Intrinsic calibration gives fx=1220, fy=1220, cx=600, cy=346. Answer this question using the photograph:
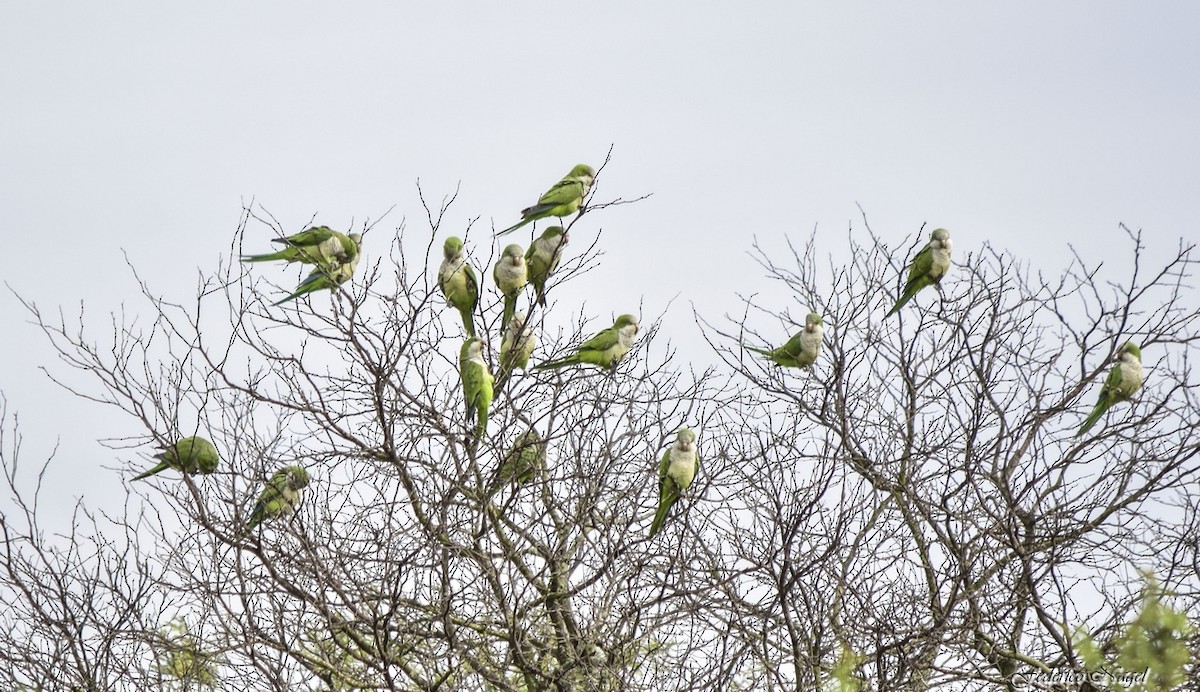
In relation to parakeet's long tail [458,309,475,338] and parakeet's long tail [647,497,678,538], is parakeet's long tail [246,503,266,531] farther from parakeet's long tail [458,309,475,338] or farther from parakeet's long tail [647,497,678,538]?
parakeet's long tail [647,497,678,538]

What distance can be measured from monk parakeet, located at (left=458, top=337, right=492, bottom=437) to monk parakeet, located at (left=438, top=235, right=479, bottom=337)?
3.03 ft

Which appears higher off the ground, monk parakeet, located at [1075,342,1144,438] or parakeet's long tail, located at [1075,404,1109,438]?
monk parakeet, located at [1075,342,1144,438]

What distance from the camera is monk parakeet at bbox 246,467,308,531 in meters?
6.36

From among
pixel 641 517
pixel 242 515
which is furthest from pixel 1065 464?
pixel 242 515

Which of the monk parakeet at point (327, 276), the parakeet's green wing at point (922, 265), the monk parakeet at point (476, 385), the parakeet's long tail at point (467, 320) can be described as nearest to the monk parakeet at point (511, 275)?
the parakeet's long tail at point (467, 320)

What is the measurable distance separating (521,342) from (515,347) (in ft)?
1.25

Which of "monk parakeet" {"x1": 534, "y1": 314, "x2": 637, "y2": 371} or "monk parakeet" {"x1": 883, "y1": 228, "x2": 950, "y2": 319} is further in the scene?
"monk parakeet" {"x1": 883, "y1": 228, "x2": 950, "y2": 319}

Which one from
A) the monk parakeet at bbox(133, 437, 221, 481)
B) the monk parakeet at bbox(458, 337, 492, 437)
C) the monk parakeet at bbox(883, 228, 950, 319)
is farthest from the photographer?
the monk parakeet at bbox(883, 228, 950, 319)

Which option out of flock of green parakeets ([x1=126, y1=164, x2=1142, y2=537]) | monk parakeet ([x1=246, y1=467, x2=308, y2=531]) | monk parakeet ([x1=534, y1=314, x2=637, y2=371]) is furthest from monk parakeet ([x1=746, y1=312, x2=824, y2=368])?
monk parakeet ([x1=246, y1=467, x2=308, y2=531])

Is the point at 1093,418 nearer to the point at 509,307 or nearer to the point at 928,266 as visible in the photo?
the point at 928,266

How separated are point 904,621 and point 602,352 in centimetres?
256

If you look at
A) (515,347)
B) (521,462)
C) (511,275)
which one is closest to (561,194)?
(511,275)

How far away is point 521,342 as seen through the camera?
698cm

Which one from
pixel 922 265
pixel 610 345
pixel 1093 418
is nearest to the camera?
pixel 1093 418
